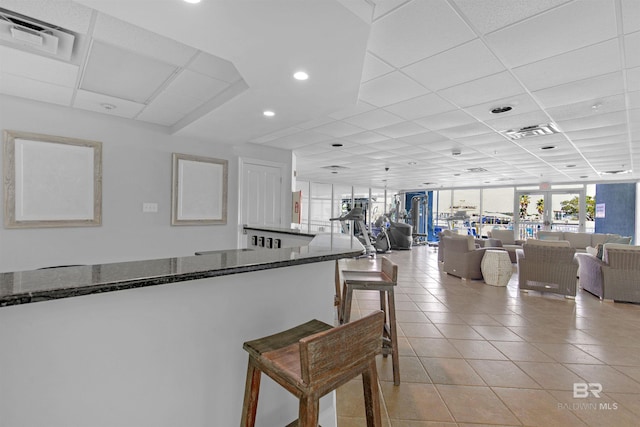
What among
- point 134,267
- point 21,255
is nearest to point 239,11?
point 134,267

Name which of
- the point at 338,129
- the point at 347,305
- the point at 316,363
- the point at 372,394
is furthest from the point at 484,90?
the point at 316,363

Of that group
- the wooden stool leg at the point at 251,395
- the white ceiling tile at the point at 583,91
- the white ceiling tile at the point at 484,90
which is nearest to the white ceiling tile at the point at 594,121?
the white ceiling tile at the point at 583,91

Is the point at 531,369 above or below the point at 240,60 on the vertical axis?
below

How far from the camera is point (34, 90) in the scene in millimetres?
2895

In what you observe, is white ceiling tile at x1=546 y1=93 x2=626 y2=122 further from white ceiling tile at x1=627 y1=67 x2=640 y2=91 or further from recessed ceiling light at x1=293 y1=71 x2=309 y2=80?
recessed ceiling light at x1=293 y1=71 x2=309 y2=80

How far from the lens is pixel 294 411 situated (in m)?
1.61

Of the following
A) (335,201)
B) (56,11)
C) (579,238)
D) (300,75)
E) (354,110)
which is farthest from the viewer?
(335,201)

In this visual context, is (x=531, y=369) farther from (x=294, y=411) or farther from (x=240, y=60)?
(x=240, y=60)

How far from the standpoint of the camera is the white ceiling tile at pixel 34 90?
8.85 ft

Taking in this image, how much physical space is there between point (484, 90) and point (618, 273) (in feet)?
11.5

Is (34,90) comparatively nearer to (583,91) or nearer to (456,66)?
(456,66)

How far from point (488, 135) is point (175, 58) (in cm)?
426

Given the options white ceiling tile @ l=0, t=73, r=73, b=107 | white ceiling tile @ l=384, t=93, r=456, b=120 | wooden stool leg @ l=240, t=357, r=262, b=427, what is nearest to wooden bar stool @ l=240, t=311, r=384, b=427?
wooden stool leg @ l=240, t=357, r=262, b=427

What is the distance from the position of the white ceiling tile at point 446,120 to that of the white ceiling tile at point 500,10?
1.70 metres
